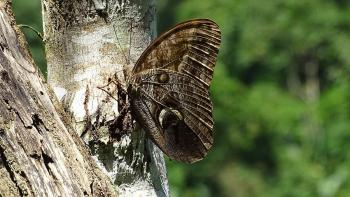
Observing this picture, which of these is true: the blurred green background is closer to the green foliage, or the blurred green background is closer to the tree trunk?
the green foliage

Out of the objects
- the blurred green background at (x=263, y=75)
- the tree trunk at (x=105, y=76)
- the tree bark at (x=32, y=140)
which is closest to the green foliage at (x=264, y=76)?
the blurred green background at (x=263, y=75)

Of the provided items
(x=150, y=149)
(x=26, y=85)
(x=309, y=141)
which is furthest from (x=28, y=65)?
(x=309, y=141)

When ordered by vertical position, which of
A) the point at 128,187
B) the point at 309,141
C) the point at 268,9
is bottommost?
the point at 268,9

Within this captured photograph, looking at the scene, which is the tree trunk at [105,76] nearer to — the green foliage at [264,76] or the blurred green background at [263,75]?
the blurred green background at [263,75]

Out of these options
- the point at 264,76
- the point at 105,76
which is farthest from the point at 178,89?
the point at 264,76

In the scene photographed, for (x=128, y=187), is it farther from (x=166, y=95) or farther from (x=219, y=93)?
(x=219, y=93)

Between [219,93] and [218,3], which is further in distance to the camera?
[218,3]

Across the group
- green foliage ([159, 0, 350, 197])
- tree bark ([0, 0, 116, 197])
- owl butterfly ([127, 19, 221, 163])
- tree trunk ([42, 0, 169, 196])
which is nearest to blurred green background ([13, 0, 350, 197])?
green foliage ([159, 0, 350, 197])
